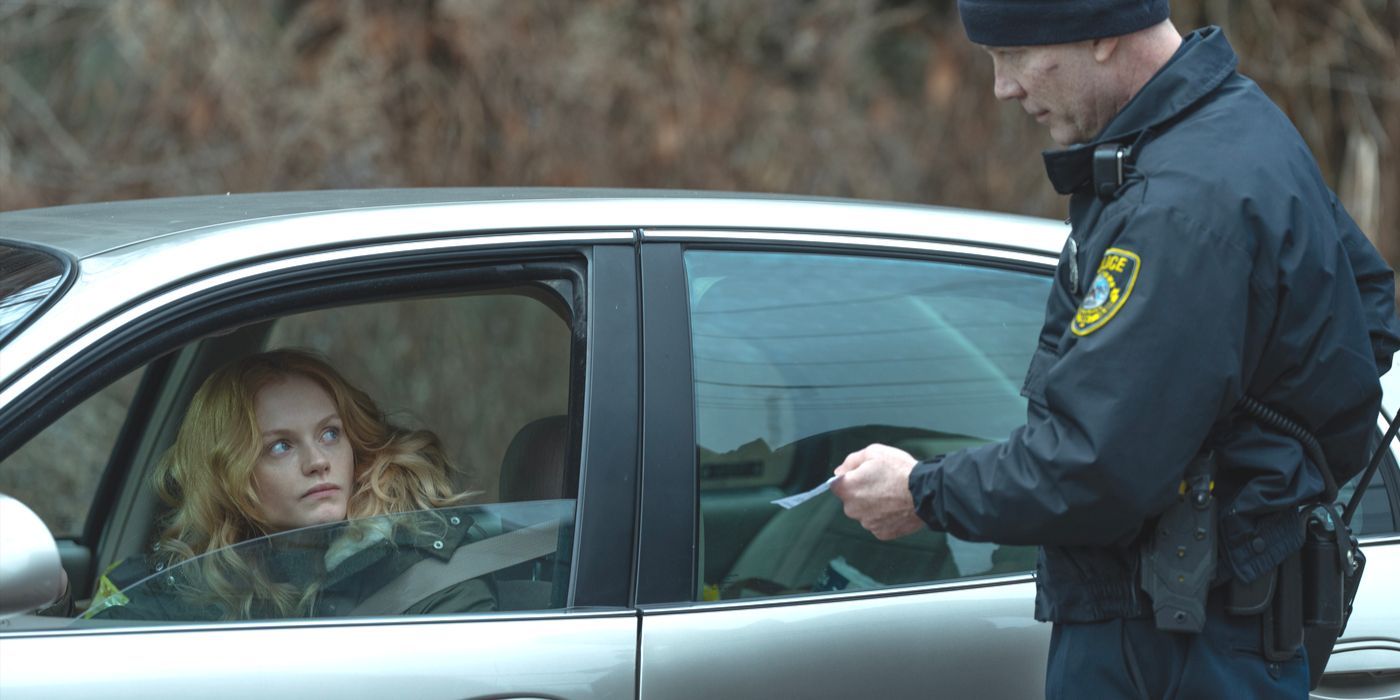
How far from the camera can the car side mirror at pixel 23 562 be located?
5.32 ft

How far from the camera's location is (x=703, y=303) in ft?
6.83

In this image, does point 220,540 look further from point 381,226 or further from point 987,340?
point 987,340

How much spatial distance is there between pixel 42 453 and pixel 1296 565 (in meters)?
4.75

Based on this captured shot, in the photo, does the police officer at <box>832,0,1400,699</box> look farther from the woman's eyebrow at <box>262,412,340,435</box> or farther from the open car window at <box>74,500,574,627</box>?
the woman's eyebrow at <box>262,412,340,435</box>

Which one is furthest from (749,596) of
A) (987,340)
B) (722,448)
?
(987,340)

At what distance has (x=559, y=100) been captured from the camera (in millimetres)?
5789

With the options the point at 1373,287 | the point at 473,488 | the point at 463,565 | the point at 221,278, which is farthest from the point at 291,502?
the point at 1373,287

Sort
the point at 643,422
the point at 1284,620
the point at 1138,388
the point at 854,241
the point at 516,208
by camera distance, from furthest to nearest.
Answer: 1. the point at 854,241
2. the point at 516,208
3. the point at 643,422
4. the point at 1284,620
5. the point at 1138,388

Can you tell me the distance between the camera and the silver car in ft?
5.78

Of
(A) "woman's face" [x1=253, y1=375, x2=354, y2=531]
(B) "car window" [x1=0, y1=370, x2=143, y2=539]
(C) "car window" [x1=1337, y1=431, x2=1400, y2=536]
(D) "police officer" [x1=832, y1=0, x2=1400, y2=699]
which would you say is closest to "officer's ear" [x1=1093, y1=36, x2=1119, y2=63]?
(D) "police officer" [x1=832, y1=0, x2=1400, y2=699]

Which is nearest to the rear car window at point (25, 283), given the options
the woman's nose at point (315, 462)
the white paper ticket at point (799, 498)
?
the woman's nose at point (315, 462)

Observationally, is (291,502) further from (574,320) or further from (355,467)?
(574,320)

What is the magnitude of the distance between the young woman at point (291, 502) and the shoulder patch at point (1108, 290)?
90 centimetres

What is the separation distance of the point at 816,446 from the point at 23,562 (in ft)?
3.69
